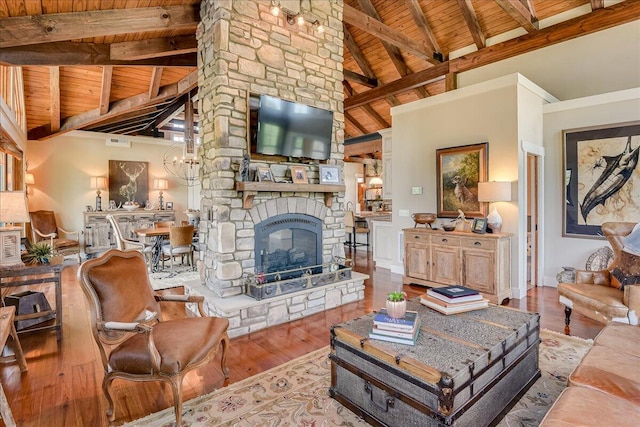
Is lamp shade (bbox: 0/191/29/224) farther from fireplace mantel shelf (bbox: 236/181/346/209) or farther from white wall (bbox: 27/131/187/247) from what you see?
white wall (bbox: 27/131/187/247)

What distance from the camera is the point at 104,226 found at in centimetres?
844

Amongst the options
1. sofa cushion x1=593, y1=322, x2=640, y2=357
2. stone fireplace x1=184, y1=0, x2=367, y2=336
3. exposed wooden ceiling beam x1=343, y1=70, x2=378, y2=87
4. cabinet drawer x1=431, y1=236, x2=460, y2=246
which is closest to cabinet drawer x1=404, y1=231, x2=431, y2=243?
cabinet drawer x1=431, y1=236, x2=460, y2=246

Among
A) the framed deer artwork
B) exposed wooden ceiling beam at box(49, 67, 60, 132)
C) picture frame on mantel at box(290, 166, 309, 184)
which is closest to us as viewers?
picture frame on mantel at box(290, 166, 309, 184)

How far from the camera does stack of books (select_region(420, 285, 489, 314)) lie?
2.50 metres

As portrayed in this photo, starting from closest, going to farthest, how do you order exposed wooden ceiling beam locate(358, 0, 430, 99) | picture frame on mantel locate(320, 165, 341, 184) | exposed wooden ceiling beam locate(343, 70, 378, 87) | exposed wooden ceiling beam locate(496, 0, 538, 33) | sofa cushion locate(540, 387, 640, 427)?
sofa cushion locate(540, 387, 640, 427) → picture frame on mantel locate(320, 165, 341, 184) → exposed wooden ceiling beam locate(496, 0, 538, 33) → exposed wooden ceiling beam locate(358, 0, 430, 99) → exposed wooden ceiling beam locate(343, 70, 378, 87)

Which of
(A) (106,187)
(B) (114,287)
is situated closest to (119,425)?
(B) (114,287)

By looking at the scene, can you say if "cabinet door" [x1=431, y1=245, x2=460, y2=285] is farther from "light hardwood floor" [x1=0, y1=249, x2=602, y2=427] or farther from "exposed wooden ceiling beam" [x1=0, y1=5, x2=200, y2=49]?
"exposed wooden ceiling beam" [x1=0, y1=5, x2=200, y2=49]

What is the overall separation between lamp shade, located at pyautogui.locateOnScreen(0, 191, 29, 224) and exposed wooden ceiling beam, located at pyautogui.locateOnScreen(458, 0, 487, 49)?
6881 mm

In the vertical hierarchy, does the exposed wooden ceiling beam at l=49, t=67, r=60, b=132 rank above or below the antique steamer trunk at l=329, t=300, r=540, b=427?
above

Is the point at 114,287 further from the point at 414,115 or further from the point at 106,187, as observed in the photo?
the point at 106,187

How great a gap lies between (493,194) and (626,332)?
2506 mm

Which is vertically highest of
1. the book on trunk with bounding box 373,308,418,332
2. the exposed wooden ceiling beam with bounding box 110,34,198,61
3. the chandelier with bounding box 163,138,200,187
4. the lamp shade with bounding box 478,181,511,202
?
the exposed wooden ceiling beam with bounding box 110,34,198,61

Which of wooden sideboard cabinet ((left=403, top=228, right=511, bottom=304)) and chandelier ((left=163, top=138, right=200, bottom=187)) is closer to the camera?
wooden sideboard cabinet ((left=403, top=228, right=511, bottom=304))

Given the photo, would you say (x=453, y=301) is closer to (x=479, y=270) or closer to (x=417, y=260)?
(x=479, y=270)
